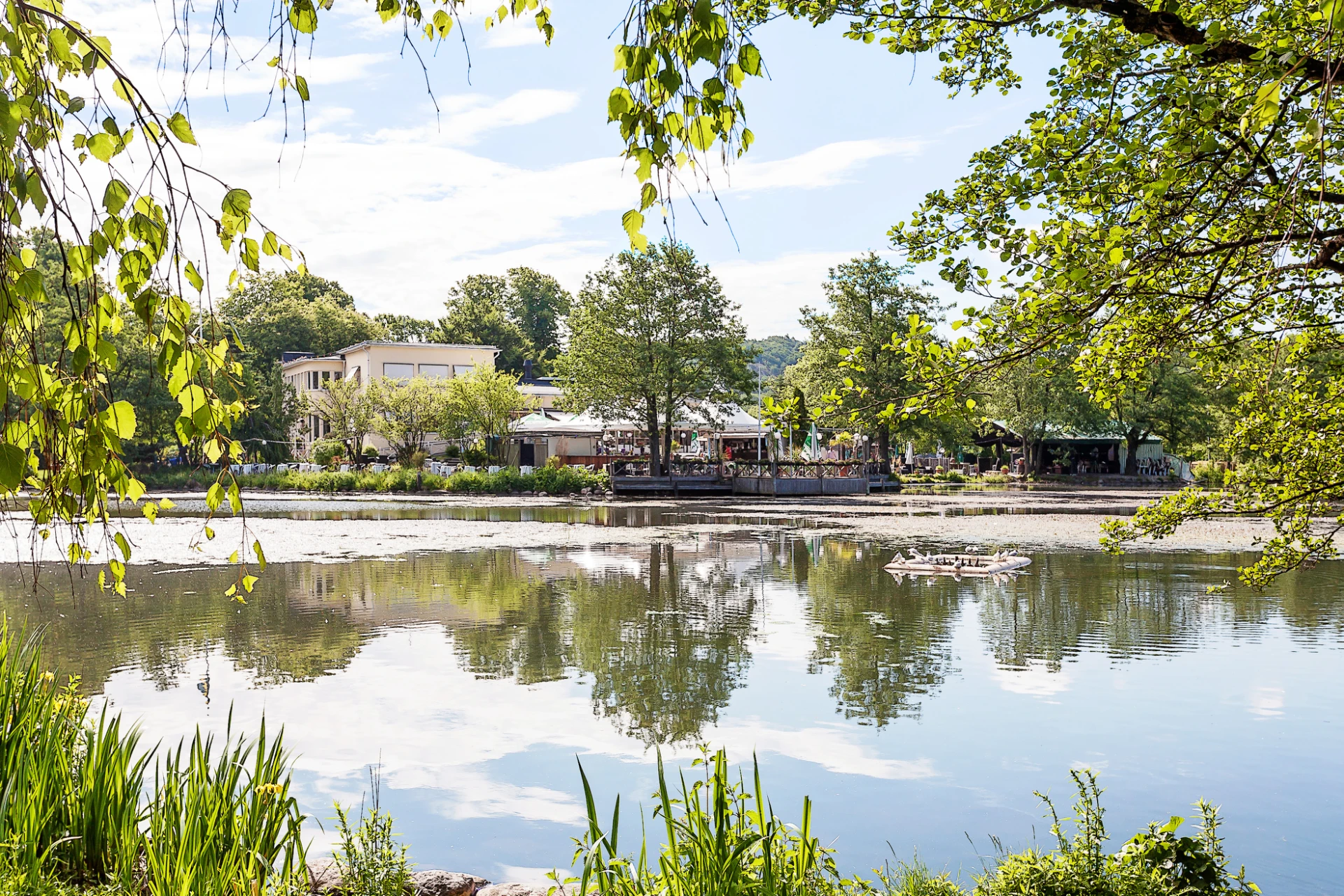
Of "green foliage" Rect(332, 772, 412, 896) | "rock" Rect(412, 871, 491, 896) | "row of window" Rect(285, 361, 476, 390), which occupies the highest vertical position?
"row of window" Rect(285, 361, 476, 390)

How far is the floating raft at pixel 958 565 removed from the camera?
1664 centimetres

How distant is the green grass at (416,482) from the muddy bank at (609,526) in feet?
11.3

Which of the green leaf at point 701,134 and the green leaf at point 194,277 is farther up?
the green leaf at point 701,134

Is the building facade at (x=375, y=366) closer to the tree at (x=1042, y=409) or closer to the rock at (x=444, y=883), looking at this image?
the tree at (x=1042, y=409)

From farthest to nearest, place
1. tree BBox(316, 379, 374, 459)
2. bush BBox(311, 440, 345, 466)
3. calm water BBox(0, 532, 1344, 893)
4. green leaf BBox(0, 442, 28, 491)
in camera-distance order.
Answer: bush BBox(311, 440, 345, 466) → tree BBox(316, 379, 374, 459) → calm water BBox(0, 532, 1344, 893) → green leaf BBox(0, 442, 28, 491)

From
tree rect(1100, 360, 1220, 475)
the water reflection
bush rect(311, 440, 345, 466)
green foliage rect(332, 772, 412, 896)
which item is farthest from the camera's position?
tree rect(1100, 360, 1220, 475)

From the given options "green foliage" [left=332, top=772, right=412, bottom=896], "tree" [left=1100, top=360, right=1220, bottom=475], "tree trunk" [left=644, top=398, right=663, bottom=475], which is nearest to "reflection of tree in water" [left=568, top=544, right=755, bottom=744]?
"green foliage" [left=332, top=772, right=412, bottom=896]

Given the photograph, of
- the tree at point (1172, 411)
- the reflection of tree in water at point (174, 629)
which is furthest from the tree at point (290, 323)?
the reflection of tree in water at point (174, 629)

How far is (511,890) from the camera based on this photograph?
429 centimetres

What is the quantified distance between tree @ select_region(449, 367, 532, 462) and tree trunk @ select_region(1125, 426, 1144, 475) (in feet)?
108

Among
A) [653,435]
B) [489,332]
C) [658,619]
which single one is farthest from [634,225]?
[489,332]

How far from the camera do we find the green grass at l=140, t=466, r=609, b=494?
1695 inches

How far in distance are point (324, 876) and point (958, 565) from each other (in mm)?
13932

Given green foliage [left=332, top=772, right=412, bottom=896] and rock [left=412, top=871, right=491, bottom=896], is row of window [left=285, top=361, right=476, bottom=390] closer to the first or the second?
rock [left=412, top=871, right=491, bottom=896]
